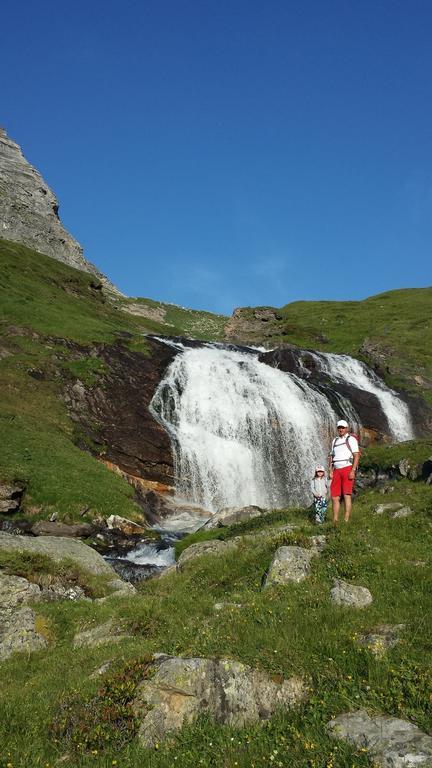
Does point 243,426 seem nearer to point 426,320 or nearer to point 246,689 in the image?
point 246,689

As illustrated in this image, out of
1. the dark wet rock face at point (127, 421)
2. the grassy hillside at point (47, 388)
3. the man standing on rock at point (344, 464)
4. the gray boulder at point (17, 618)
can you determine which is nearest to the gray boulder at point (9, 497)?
the grassy hillside at point (47, 388)

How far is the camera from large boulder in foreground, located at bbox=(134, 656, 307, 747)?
21.0ft

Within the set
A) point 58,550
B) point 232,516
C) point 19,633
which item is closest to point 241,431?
point 232,516

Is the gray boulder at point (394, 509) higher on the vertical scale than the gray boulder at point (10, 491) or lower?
higher

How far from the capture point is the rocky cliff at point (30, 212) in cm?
10206

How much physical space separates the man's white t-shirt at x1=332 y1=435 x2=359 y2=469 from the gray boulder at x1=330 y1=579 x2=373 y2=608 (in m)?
5.97

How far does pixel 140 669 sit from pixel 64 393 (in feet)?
105

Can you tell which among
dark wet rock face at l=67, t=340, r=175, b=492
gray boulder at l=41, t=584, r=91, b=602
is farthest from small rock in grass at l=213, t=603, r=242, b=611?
dark wet rock face at l=67, t=340, r=175, b=492

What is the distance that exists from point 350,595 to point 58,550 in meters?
11.5

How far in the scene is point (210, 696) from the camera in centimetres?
669

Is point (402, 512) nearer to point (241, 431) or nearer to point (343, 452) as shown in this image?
point (343, 452)

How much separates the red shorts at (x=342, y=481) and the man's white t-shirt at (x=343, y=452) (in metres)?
0.13

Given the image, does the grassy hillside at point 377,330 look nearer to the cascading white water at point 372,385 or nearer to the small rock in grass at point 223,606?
the cascading white water at point 372,385

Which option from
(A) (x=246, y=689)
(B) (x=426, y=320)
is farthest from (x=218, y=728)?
(B) (x=426, y=320)
